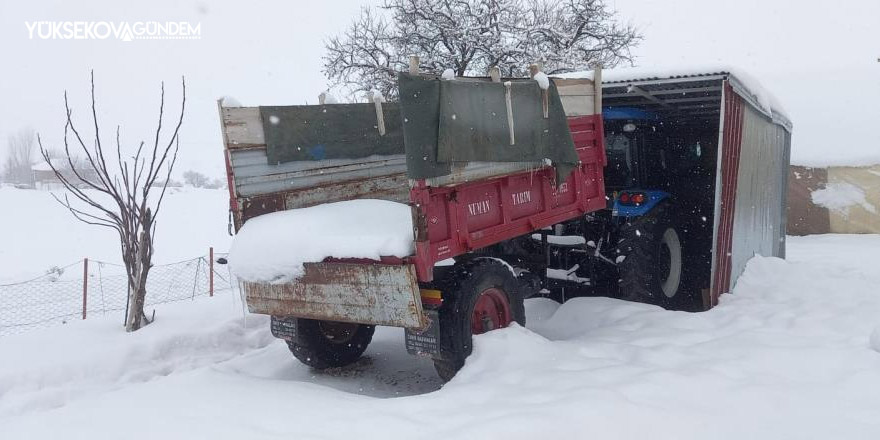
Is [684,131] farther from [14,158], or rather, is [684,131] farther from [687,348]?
[14,158]

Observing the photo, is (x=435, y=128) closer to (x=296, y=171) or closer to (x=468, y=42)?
(x=296, y=171)

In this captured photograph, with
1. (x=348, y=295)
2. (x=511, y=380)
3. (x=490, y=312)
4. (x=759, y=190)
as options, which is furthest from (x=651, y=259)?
(x=348, y=295)

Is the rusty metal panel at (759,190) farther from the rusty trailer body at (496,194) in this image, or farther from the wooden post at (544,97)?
the wooden post at (544,97)

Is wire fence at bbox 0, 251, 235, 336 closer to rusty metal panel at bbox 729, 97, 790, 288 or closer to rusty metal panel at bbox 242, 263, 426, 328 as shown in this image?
rusty metal panel at bbox 242, 263, 426, 328

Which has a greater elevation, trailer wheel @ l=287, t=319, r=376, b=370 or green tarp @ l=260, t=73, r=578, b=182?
green tarp @ l=260, t=73, r=578, b=182

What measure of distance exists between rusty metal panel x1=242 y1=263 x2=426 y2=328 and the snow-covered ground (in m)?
0.58

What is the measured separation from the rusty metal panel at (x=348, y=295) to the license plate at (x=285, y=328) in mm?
474

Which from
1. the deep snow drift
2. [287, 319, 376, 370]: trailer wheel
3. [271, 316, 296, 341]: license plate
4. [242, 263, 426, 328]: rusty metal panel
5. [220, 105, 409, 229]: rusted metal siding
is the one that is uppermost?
[220, 105, 409, 229]: rusted metal siding

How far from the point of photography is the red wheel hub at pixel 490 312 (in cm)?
515

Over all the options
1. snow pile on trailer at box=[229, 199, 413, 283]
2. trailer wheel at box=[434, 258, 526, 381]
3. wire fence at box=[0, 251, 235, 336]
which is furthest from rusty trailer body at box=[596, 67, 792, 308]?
wire fence at box=[0, 251, 235, 336]

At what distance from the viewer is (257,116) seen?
5629 mm

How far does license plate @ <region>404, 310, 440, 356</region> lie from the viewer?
468 centimetres

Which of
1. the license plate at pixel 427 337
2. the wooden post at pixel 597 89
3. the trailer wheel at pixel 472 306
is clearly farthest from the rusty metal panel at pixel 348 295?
the wooden post at pixel 597 89

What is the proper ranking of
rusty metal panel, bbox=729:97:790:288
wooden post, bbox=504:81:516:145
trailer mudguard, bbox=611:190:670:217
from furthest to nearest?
rusty metal panel, bbox=729:97:790:288 < trailer mudguard, bbox=611:190:670:217 < wooden post, bbox=504:81:516:145
